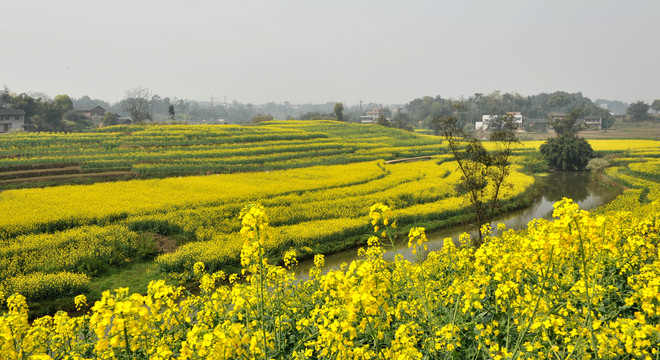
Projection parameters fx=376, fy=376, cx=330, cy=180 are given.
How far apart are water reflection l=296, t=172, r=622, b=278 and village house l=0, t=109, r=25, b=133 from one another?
147 feet

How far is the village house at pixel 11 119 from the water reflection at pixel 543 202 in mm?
44883

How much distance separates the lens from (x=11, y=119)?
137 ft

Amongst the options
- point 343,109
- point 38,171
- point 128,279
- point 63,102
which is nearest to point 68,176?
point 38,171

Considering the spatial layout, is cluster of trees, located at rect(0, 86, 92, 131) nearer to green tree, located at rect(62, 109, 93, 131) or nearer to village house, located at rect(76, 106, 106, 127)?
green tree, located at rect(62, 109, 93, 131)

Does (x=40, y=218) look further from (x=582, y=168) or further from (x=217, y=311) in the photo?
(x=582, y=168)

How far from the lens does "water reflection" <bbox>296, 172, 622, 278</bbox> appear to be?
14.2 m

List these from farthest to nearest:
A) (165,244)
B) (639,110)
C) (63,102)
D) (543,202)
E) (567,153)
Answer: (639,110) → (63,102) → (567,153) → (543,202) → (165,244)

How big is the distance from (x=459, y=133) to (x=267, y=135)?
2712cm

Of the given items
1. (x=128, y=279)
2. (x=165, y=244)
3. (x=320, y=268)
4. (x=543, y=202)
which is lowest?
(x=128, y=279)

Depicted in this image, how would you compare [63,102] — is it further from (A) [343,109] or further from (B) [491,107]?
(B) [491,107]

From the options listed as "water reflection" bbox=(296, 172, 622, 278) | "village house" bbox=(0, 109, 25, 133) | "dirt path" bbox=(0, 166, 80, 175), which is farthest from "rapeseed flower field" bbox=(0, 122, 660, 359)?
"village house" bbox=(0, 109, 25, 133)

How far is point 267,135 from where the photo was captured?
37500 mm

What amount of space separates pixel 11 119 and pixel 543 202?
5276 centimetres

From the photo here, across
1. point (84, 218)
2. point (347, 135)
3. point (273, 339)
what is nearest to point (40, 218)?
point (84, 218)
